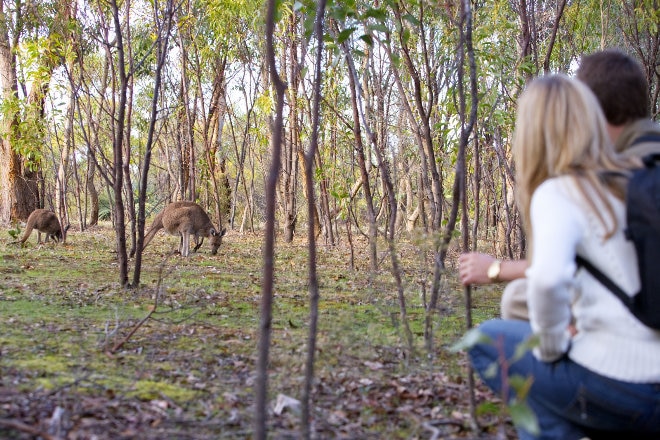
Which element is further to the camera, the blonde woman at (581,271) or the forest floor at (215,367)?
the forest floor at (215,367)

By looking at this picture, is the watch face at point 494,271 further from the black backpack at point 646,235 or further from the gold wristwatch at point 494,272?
the black backpack at point 646,235

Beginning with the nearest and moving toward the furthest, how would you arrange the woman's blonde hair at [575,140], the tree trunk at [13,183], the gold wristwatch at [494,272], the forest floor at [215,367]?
the woman's blonde hair at [575,140] < the gold wristwatch at [494,272] < the forest floor at [215,367] < the tree trunk at [13,183]

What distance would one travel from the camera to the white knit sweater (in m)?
1.93

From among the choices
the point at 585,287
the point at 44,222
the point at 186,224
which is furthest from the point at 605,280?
the point at 44,222

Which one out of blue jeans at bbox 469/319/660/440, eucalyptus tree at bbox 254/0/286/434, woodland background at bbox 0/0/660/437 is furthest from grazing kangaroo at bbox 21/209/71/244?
blue jeans at bbox 469/319/660/440

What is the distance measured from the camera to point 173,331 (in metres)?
4.91

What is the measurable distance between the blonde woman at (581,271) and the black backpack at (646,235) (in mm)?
44

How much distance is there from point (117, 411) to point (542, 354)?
1.86m

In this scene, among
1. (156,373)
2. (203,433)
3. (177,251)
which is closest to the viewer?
(203,433)

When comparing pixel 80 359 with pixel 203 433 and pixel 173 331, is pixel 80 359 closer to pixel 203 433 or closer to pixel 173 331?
pixel 173 331

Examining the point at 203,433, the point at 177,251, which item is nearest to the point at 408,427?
the point at 203,433

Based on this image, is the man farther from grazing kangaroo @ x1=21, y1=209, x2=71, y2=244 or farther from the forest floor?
grazing kangaroo @ x1=21, y1=209, x2=71, y2=244

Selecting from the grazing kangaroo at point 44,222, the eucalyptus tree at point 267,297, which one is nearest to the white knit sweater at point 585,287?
the eucalyptus tree at point 267,297

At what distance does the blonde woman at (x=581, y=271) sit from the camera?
6.42ft
